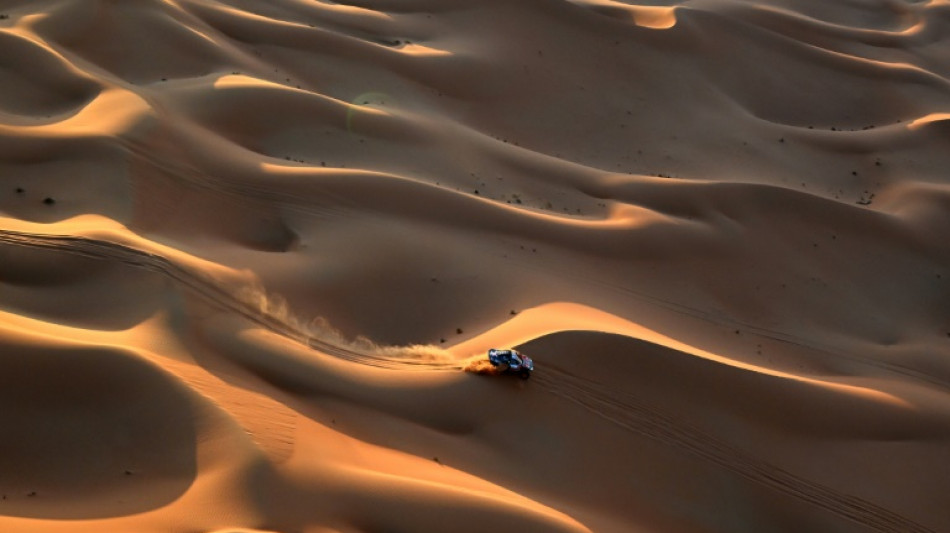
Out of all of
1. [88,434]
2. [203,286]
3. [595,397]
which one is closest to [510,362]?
[595,397]

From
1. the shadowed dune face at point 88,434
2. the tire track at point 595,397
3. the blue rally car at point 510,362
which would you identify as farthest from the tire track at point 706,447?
the shadowed dune face at point 88,434

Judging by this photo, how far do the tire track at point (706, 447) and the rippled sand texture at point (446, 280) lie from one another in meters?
0.03

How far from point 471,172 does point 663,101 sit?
12.2ft

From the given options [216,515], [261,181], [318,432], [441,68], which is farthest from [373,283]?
[441,68]

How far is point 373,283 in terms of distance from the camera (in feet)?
27.4

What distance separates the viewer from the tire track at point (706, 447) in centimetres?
747

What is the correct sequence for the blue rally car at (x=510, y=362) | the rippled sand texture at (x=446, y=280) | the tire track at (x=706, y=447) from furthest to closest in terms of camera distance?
the tire track at (x=706, y=447), the blue rally car at (x=510, y=362), the rippled sand texture at (x=446, y=280)

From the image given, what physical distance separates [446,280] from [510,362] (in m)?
1.45

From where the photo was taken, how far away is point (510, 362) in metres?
7.29

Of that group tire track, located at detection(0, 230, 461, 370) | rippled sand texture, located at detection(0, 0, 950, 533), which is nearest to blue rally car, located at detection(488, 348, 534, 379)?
rippled sand texture, located at detection(0, 0, 950, 533)

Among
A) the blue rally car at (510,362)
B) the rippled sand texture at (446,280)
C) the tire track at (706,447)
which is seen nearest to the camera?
the rippled sand texture at (446,280)

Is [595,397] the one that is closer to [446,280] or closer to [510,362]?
[510,362]

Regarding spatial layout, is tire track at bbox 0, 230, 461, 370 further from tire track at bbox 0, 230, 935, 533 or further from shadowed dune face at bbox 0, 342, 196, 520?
shadowed dune face at bbox 0, 342, 196, 520

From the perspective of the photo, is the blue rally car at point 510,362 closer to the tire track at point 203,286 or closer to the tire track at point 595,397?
the tire track at point 595,397
